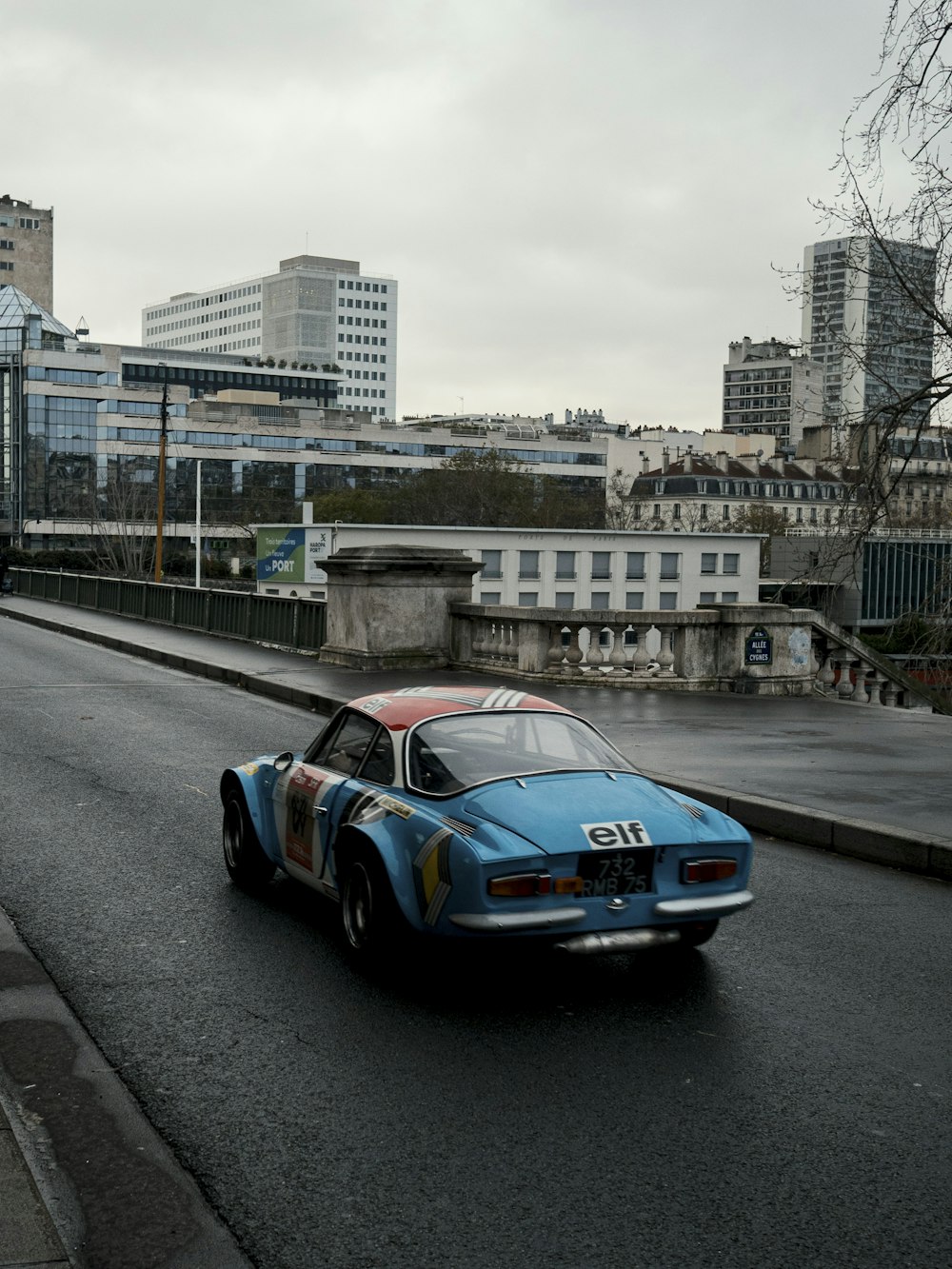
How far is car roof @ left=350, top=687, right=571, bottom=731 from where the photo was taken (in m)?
7.17

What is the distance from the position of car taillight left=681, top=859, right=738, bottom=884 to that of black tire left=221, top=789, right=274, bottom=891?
2677mm

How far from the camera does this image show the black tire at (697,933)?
21.7ft

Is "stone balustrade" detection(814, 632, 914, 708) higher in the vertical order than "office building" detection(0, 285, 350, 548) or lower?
lower

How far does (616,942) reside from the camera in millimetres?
6137

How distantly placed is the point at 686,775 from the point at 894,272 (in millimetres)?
5803

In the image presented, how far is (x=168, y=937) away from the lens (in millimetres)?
7129

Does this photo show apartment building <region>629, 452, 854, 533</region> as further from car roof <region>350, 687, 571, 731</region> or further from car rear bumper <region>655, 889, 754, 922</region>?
car rear bumper <region>655, 889, 754, 922</region>

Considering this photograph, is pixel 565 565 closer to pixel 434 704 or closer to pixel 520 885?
pixel 434 704

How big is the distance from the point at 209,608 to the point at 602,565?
6679 cm

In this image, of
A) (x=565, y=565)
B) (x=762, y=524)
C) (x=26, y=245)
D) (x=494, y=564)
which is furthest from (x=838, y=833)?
(x=26, y=245)

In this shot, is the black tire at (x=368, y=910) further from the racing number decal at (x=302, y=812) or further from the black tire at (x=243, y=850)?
the black tire at (x=243, y=850)

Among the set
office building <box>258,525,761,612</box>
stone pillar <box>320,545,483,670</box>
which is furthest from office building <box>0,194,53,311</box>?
stone pillar <box>320,545,483,670</box>

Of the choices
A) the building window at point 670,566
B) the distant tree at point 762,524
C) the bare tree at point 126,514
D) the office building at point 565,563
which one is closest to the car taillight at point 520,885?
the office building at point 565,563

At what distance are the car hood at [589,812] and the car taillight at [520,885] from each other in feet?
0.41
